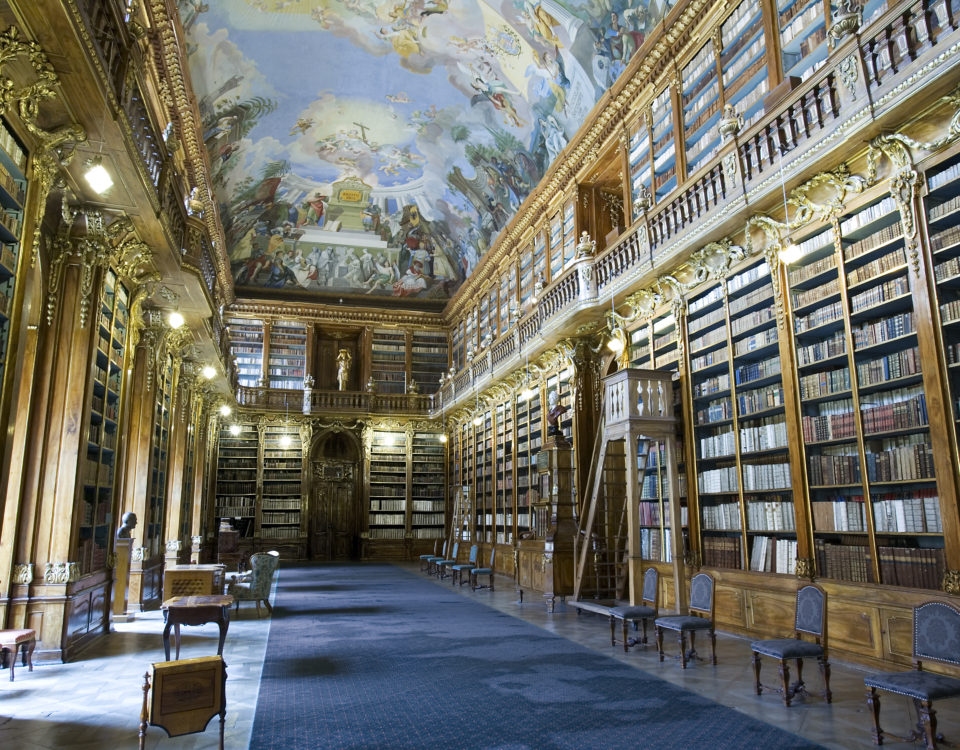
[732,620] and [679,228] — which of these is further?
[679,228]

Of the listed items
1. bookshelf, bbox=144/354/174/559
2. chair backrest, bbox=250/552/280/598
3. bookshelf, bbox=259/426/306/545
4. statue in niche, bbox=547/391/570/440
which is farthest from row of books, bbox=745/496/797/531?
bookshelf, bbox=259/426/306/545

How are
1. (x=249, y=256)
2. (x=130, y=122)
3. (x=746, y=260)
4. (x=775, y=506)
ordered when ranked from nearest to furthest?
(x=130, y=122) → (x=775, y=506) → (x=746, y=260) → (x=249, y=256)

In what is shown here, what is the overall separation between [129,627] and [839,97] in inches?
345

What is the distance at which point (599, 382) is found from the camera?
33.8 ft

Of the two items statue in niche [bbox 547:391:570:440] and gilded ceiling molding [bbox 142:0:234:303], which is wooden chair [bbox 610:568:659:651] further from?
gilded ceiling molding [bbox 142:0:234:303]

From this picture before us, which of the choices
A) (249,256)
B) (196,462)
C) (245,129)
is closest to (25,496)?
(196,462)

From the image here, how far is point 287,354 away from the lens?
19312 millimetres

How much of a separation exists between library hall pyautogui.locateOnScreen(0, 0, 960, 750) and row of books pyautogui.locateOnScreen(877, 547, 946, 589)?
0.08 feet

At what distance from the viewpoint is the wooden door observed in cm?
1872

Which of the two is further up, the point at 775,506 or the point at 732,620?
the point at 775,506

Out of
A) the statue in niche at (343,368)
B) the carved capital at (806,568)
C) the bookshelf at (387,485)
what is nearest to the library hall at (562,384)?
the carved capital at (806,568)

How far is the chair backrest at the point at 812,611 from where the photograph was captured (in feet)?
14.6

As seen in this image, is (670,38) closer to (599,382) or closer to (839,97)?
(839,97)

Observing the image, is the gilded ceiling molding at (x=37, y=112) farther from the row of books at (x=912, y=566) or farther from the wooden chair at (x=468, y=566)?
the wooden chair at (x=468, y=566)
